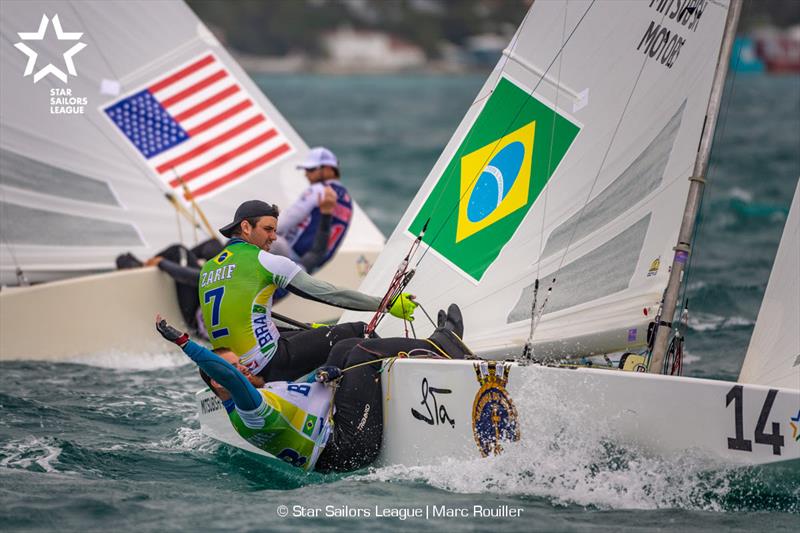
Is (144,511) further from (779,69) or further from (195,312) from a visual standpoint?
(779,69)

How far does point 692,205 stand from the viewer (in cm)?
473

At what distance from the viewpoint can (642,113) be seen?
511 cm

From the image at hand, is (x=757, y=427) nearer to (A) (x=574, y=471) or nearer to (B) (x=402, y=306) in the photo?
(A) (x=574, y=471)

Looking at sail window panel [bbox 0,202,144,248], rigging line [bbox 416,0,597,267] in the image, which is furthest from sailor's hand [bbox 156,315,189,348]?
sail window panel [bbox 0,202,144,248]

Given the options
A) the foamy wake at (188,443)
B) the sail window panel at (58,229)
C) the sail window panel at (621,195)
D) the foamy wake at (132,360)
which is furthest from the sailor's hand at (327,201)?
the sail window panel at (621,195)

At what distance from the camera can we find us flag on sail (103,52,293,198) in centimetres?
796

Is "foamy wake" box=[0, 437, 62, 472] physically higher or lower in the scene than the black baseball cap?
lower

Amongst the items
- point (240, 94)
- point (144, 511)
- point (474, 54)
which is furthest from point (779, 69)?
point (144, 511)

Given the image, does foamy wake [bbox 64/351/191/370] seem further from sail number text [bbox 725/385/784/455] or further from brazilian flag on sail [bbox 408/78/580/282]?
sail number text [bbox 725/385/784/455]

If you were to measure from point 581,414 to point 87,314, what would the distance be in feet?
12.5

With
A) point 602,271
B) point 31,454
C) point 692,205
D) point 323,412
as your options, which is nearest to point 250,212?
point 323,412

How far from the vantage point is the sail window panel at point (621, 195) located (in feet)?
16.9

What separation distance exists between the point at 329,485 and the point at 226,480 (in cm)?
45

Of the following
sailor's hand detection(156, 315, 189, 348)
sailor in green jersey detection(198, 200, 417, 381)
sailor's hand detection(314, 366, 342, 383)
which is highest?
sailor in green jersey detection(198, 200, 417, 381)
